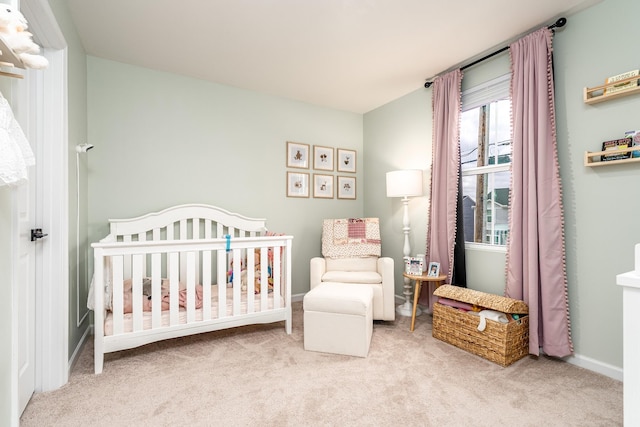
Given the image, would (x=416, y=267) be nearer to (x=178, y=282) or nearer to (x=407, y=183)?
(x=407, y=183)

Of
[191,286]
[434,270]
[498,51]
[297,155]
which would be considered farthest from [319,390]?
[498,51]

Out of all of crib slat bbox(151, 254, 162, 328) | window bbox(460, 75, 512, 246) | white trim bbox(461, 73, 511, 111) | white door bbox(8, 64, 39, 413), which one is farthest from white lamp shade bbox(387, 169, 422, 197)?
white door bbox(8, 64, 39, 413)

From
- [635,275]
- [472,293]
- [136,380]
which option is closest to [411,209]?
[472,293]

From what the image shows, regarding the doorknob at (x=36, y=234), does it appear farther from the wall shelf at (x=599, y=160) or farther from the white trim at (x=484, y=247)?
the wall shelf at (x=599, y=160)

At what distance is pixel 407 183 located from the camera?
9.66 ft

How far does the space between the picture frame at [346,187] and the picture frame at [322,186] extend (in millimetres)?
125

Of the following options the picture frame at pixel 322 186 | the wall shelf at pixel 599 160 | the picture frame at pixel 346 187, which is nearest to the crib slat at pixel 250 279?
the picture frame at pixel 322 186

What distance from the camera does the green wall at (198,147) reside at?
8.72 feet

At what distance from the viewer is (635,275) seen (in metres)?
1.05

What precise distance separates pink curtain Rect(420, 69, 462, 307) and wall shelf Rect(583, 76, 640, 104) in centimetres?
93

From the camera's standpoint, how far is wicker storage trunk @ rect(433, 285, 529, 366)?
2023 millimetres

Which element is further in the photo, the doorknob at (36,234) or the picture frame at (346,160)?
the picture frame at (346,160)

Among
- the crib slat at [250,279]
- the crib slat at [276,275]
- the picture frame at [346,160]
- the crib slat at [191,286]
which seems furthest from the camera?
the picture frame at [346,160]

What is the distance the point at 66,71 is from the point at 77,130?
50cm
